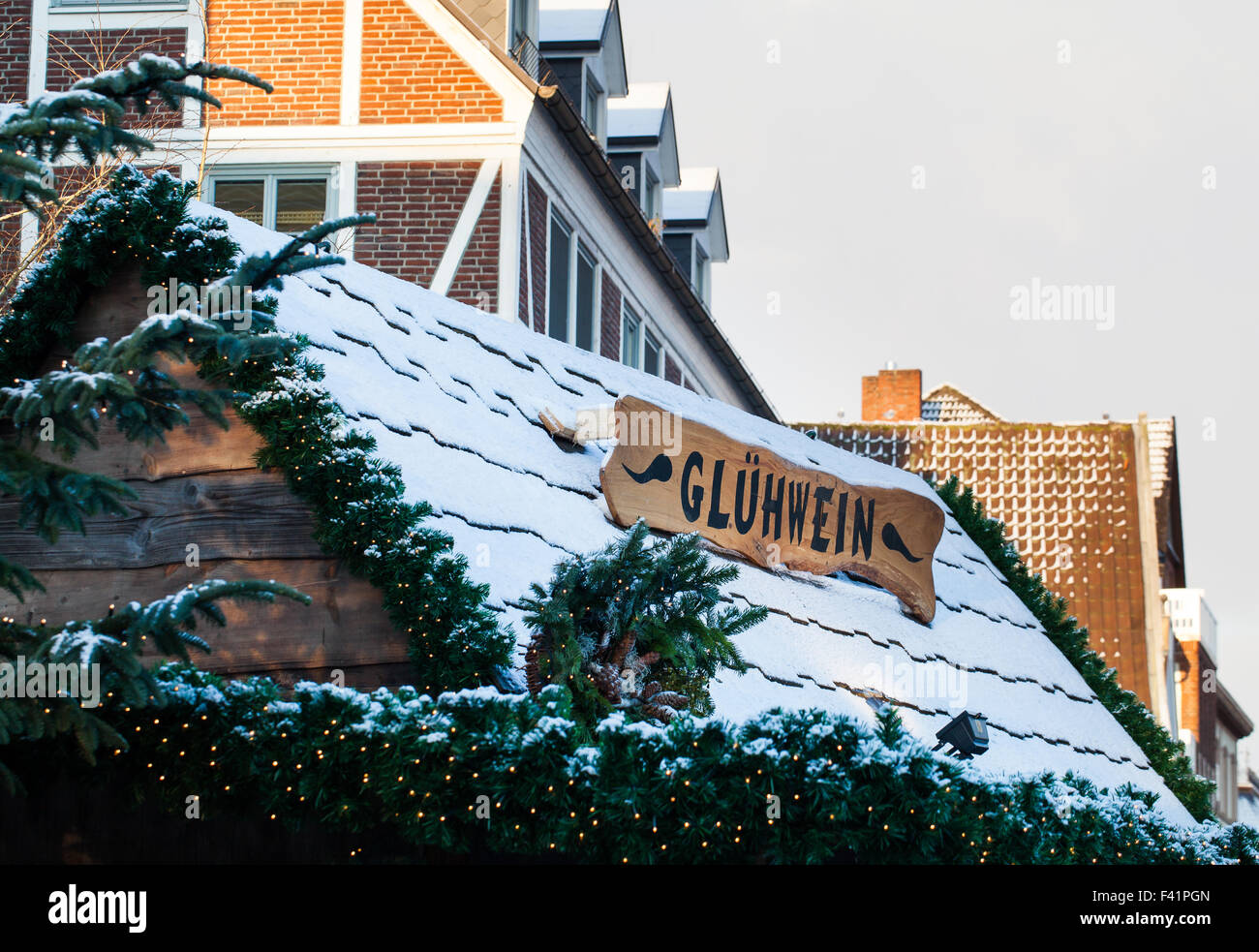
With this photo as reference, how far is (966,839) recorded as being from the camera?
15.1ft

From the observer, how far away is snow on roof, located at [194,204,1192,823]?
6.59 m

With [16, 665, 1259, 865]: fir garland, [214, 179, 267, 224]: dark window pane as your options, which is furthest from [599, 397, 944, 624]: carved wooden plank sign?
[214, 179, 267, 224]: dark window pane

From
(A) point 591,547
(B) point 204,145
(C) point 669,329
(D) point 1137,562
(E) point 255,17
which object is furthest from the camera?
(D) point 1137,562

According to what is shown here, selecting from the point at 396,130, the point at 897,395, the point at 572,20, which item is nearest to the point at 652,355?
the point at 572,20

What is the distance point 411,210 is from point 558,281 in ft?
5.18

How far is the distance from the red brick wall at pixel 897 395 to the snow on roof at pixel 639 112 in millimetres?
14421

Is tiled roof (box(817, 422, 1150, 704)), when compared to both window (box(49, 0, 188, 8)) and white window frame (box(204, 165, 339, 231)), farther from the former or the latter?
window (box(49, 0, 188, 8))

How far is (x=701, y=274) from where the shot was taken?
2072cm

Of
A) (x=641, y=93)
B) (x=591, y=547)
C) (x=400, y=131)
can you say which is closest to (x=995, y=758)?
(x=591, y=547)

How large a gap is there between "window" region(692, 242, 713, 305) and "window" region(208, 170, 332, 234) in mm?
6741

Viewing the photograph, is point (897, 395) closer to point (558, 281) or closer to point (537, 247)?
point (558, 281)

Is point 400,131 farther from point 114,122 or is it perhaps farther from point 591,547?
point 114,122

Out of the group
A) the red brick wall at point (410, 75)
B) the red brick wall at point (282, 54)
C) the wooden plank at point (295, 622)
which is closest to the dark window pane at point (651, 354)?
the red brick wall at point (410, 75)
